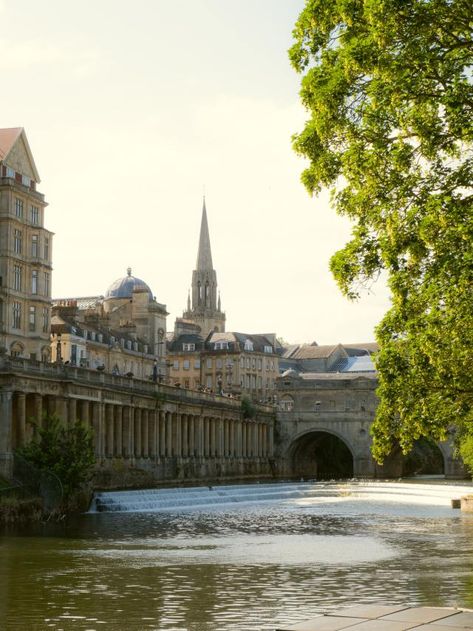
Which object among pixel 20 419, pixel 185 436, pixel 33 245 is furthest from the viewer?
pixel 185 436

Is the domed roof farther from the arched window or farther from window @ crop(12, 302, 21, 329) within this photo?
window @ crop(12, 302, 21, 329)

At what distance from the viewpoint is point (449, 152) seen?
2525 centimetres

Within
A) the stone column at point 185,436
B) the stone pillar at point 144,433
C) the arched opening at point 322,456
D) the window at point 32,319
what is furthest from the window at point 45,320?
the arched opening at point 322,456

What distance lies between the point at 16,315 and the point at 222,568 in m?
55.0

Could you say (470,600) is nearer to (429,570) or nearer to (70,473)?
(429,570)

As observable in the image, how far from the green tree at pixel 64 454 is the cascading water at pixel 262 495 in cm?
358

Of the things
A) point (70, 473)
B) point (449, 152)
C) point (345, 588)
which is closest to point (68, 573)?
point (345, 588)

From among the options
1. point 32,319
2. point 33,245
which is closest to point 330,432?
point 32,319

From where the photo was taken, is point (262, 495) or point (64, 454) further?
point (262, 495)

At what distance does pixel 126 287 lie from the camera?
14038cm

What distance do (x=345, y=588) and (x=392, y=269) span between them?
8726mm

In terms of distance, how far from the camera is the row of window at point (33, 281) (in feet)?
282

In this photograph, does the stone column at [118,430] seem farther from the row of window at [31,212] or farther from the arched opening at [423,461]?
the arched opening at [423,461]

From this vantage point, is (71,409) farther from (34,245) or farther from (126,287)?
(126,287)
